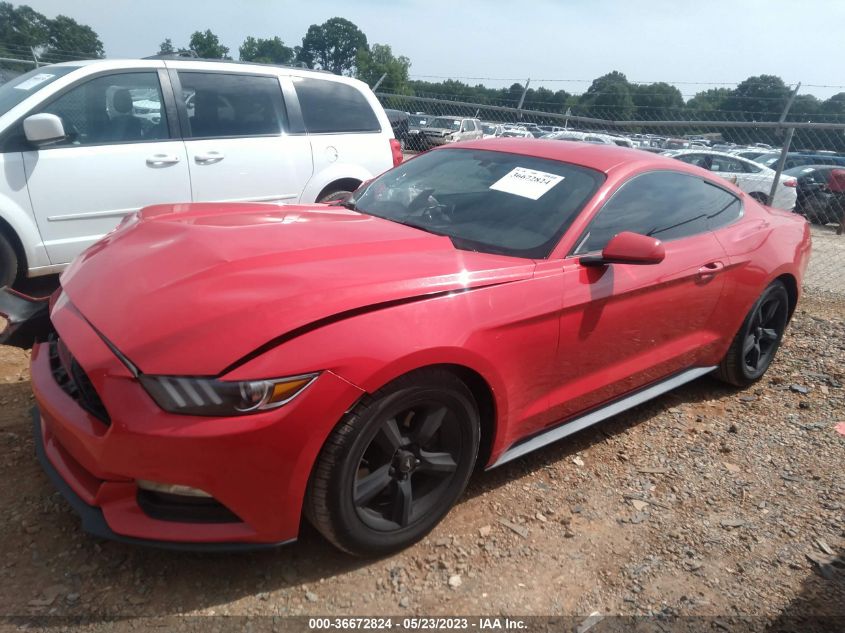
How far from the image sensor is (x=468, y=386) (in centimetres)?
240

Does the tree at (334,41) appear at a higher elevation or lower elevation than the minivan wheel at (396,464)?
higher

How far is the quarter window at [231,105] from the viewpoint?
16.7 ft

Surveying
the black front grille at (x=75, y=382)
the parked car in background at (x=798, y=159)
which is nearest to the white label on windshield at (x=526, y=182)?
the black front grille at (x=75, y=382)

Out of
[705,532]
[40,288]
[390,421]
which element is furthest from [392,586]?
[40,288]

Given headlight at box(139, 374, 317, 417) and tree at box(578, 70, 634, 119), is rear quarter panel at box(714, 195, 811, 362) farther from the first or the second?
tree at box(578, 70, 634, 119)

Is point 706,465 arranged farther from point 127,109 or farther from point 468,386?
point 127,109

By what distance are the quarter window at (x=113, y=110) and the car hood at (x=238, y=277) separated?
2243mm

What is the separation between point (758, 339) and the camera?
160 inches

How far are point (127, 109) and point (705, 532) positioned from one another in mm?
4786

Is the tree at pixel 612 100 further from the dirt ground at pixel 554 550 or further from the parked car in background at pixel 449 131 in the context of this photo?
the dirt ground at pixel 554 550

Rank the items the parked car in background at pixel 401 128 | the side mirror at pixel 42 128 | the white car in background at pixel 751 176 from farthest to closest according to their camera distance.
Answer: the parked car in background at pixel 401 128
the white car in background at pixel 751 176
the side mirror at pixel 42 128

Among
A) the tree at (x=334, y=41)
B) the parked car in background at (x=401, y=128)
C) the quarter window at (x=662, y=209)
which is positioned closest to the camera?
the quarter window at (x=662, y=209)

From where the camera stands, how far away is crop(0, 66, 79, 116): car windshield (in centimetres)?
444

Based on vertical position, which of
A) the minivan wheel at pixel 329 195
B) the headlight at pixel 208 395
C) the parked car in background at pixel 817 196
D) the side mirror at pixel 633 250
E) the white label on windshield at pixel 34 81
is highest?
the white label on windshield at pixel 34 81
